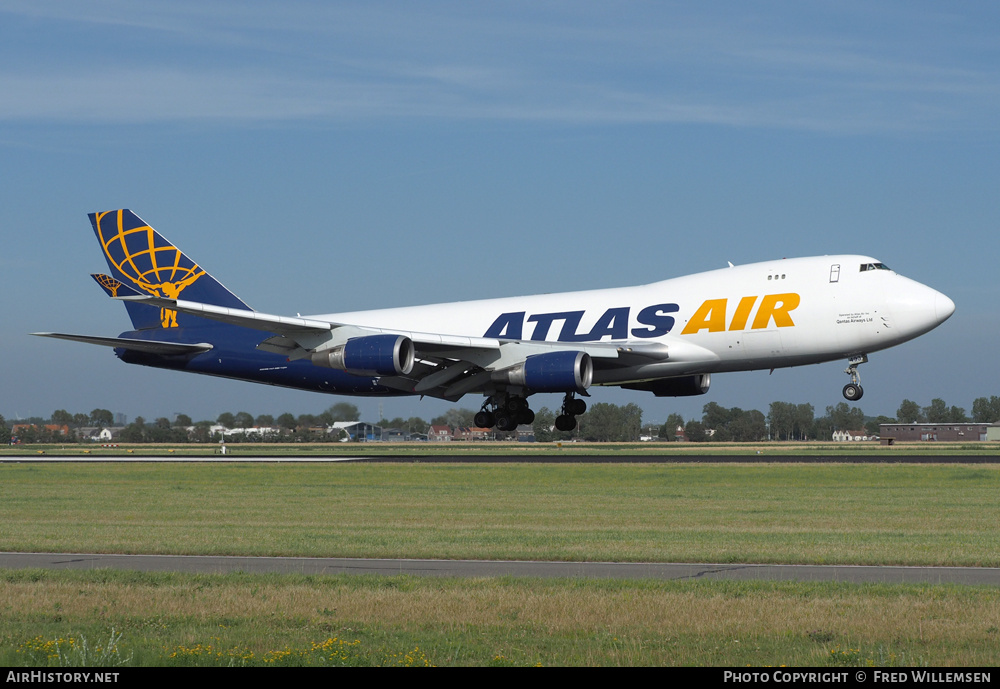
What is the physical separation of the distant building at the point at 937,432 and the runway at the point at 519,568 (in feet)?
384

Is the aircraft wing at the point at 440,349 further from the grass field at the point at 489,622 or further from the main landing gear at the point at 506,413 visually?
the grass field at the point at 489,622

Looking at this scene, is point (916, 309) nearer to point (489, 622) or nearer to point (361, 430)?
point (489, 622)

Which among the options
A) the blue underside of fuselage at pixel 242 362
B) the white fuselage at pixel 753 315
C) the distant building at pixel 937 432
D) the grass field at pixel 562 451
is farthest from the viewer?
the distant building at pixel 937 432

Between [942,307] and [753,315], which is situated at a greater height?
[942,307]

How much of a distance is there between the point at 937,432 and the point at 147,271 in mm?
108060

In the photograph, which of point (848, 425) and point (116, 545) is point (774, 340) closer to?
point (116, 545)

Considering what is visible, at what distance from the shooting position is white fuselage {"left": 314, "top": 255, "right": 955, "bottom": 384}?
127ft

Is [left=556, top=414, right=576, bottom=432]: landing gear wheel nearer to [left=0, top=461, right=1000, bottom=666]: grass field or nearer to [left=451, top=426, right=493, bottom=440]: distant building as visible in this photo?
[left=0, top=461, right=1000, bottom=666]: grass field

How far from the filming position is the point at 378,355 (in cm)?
4031

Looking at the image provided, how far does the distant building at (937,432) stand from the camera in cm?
12912

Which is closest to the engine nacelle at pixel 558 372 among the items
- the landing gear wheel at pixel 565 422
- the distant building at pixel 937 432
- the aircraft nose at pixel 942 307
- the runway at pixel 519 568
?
the landing gear wheel at pixel 565 422

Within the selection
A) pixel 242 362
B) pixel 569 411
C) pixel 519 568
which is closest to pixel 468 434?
pixel 242 362

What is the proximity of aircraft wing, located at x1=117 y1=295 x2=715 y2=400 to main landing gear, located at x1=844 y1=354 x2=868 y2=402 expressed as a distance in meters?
5.00
